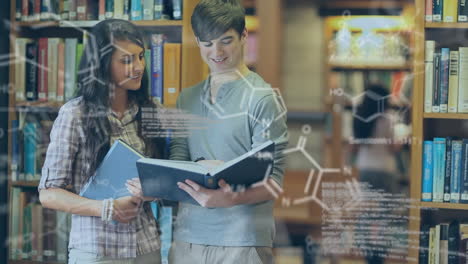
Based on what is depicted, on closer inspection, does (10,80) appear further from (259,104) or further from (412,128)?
(412,128)

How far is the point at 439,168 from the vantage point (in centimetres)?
183

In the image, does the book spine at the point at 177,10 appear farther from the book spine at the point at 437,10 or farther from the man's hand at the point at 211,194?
the book spine at the point at 437,10

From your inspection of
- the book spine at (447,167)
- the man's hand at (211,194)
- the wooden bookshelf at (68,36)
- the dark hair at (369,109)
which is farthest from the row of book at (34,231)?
the book spine at (447,167)

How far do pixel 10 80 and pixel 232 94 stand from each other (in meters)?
0.85

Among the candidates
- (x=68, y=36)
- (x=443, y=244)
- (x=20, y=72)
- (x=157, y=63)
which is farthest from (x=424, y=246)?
(x=20, y=72)

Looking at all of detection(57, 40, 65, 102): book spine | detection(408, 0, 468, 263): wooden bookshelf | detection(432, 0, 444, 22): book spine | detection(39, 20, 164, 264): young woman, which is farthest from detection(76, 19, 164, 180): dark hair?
detection(432, 0, 444, 22): book spine

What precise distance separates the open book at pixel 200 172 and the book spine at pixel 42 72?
55 centimetres

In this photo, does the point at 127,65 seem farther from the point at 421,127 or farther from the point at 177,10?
the point at 421,127

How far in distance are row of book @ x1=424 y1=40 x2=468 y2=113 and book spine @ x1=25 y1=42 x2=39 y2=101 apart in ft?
4.49

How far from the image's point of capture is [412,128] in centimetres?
184

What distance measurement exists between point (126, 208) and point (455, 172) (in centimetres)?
109

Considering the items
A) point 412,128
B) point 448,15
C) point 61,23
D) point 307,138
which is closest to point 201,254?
point 307,138

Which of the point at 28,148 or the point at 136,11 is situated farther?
the point at 28,148

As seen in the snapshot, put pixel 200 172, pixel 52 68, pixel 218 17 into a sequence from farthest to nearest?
pixel 52 68, pixel 218 17, pixel 200 172
